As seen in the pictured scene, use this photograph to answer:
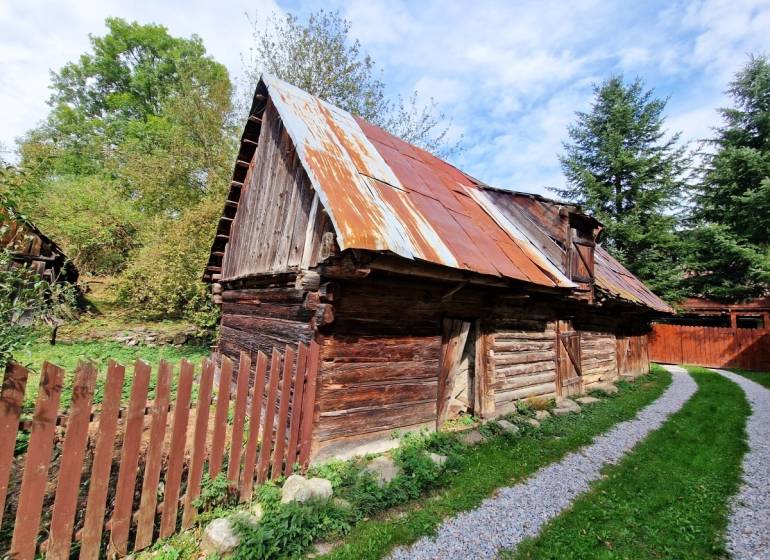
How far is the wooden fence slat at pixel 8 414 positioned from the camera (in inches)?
95.7

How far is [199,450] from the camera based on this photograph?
345 cm

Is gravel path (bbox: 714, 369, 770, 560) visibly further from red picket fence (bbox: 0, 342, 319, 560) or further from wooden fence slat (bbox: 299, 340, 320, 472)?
red picket fence (bbox: 0, 342, 319, 560)

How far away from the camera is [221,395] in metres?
3.68

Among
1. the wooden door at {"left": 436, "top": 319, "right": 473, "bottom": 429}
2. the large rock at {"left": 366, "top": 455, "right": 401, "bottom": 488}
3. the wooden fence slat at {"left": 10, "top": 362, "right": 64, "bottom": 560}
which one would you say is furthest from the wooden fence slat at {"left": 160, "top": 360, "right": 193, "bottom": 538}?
the wooden door at {"left": 436, "top": 319, "right": 473, "bottom": 429}

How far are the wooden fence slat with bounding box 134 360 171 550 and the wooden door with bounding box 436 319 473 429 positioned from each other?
4210 millimetres

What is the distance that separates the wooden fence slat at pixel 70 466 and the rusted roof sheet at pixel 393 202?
8.54ft

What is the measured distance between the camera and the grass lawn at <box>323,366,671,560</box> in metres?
3.45

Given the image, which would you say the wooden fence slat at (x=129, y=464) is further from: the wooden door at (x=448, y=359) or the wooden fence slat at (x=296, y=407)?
the wooden door at (x=448, y=359)

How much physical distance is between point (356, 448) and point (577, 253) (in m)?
6.80

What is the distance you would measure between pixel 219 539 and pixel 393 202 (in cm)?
483

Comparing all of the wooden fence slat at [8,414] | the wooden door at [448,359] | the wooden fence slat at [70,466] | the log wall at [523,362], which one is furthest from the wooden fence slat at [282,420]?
the log wall at [523,362]

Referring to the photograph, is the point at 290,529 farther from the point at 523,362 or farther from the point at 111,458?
the point at 523,362

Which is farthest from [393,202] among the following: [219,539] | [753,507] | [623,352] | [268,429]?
[623,352]

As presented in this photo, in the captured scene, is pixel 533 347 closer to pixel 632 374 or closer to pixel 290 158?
pixel 290 158
